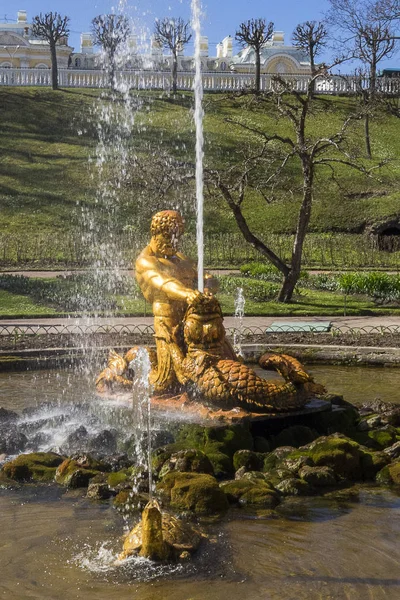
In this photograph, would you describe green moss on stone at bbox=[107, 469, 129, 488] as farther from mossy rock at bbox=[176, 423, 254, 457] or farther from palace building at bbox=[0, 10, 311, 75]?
palace building at bbox=[0, 10, 311, 75]

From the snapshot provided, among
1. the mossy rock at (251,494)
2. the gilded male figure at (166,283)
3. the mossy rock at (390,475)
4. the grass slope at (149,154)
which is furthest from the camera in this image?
the grass slope at (149,154)

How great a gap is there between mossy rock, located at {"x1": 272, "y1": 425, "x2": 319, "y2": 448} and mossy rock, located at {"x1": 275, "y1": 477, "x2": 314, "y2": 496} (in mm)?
1180

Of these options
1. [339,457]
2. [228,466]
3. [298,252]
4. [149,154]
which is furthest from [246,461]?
[149,154]

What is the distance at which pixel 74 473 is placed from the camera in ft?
A: 27.0

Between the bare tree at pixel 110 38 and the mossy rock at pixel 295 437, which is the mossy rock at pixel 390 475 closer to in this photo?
the mossy rock at pixel 295 437

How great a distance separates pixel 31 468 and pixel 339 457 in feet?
9.13

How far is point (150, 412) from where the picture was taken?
941 centimetres

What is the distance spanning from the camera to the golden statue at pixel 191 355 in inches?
360

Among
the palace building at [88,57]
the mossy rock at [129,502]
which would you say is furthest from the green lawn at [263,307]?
the palace building at [88,57]

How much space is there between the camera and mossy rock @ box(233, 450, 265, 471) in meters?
8.59

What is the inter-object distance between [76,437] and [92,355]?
4.86 meters

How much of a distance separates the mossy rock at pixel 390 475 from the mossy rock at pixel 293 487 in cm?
78

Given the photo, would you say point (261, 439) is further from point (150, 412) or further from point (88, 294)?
point (88, 294)

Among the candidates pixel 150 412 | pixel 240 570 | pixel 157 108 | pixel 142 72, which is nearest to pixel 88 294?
pixel 150 412
